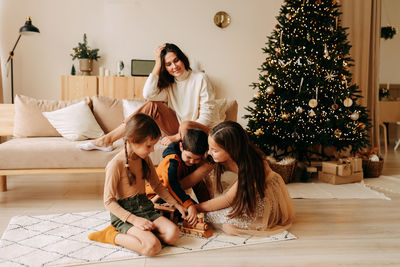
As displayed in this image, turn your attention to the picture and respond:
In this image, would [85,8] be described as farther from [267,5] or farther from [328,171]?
[328,171]

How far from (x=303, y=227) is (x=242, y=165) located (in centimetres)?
58

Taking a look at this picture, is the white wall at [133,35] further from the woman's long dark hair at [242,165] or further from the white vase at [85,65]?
the woman's long dark hair at [242,165]

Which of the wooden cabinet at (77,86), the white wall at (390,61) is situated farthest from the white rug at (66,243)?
the white wall at (390,61)

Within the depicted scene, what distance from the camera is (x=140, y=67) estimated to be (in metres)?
5.01

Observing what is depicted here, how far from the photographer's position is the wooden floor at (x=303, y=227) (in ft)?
5.25

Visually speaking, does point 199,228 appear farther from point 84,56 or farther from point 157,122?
point 84,56

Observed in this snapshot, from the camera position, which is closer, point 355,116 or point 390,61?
point 355,116

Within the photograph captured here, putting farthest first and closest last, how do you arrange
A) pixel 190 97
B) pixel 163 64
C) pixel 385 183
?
pixel 385 183 → pixel 190 97 → pixel 163 64

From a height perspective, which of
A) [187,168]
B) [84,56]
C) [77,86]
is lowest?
[187,168]

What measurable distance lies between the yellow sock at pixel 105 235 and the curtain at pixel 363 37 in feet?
11.9

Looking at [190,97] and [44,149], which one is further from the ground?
[190,97]

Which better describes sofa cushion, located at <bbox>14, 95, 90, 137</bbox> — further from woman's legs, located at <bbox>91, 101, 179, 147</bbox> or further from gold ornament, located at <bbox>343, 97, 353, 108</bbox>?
gold ornament, located at <bbox>343, 97, 353, 108</bbox>

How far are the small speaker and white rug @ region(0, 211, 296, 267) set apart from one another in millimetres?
3173

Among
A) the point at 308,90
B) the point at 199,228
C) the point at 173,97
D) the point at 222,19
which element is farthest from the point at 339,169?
the point at 222,19
